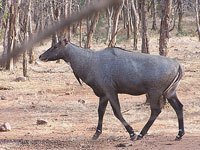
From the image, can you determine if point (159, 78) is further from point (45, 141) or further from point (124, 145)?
point (45, 141)

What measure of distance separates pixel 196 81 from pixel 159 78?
1011 cm

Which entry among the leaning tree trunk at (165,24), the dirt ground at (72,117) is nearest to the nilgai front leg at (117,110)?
the dirt ground at (72,117)

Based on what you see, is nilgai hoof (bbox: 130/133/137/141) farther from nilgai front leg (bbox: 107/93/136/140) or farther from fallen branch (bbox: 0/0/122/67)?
fallen branch (bbox: 0/0/122/67)

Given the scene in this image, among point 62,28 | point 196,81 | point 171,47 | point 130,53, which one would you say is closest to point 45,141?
point 130,53

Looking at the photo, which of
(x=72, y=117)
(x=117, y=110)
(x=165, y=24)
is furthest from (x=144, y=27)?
(x=117, y=110)

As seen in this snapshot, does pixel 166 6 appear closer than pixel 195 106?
Yes

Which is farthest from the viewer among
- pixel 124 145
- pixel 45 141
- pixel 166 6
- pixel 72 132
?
pixel 166 6

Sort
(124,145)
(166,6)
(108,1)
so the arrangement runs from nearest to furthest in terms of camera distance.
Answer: (108,1) → (124,145) → (166,6)

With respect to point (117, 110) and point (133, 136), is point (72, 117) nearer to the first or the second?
point (117, 110)

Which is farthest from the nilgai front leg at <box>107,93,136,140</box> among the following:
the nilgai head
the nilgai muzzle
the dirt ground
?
the nilgai head

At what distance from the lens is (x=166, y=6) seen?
1112 cm

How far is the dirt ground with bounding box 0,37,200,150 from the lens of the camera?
7.98 m

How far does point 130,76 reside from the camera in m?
8.04

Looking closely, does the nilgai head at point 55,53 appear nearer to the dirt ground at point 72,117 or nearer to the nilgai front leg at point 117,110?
the nilgai front leg at point 117,110
